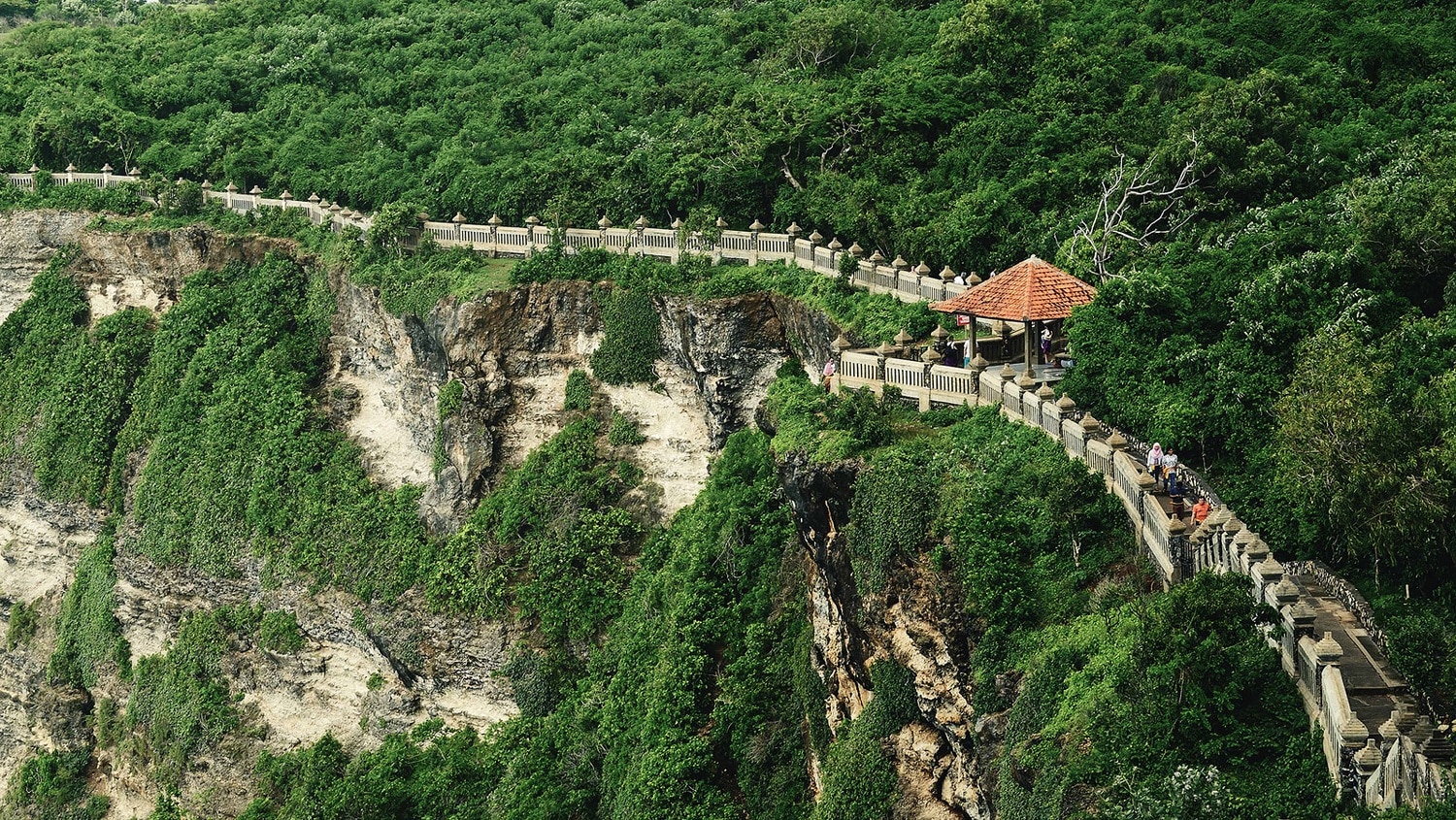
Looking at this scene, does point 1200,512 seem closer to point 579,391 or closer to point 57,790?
point 579,391

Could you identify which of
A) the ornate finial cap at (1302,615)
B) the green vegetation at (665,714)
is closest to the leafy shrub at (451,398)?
the green vegetation at (665,714)

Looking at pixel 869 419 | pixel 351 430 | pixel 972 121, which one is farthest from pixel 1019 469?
pixel 351 430

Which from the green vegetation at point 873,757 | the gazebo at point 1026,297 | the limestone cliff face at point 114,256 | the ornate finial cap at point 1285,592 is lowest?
the green vegetation at point 873,757

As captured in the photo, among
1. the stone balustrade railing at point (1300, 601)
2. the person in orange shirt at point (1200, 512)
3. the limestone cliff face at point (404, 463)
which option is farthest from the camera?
the limestone cliff face at point (404, 463)

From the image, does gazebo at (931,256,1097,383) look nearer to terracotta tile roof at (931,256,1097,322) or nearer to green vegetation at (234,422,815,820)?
terracotta tile roof at (931,256,1097,322)

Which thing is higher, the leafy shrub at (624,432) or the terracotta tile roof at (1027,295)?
the terracotta tile roof at (1027,295)

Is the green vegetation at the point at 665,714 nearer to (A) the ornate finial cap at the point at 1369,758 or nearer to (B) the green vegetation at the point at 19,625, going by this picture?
(B) the green vegetation at the point at 19,625
